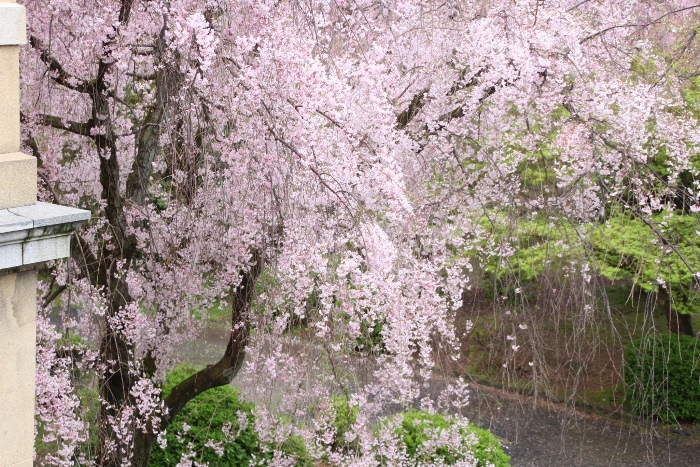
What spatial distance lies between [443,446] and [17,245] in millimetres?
5307

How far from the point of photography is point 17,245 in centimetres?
299

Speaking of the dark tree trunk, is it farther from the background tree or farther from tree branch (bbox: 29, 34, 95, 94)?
tree branch (bbox: 29, 34, 95, 94)

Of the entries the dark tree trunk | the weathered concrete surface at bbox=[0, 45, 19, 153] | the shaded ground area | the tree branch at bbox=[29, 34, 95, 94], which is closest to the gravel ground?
the shaded ground area

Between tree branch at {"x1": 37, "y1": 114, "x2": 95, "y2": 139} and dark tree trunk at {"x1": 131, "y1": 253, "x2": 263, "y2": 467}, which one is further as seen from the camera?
dark tree trunk at {"x1": 131, "y1": 253, "x2": 263, "y2": 467}

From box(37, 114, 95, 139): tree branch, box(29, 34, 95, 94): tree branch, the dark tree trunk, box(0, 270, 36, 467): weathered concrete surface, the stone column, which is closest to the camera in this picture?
the stone column

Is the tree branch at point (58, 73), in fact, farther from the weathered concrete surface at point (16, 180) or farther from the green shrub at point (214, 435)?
the green shrub at point (214, 435)

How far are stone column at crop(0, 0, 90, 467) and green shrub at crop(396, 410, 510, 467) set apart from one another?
410 centimetres

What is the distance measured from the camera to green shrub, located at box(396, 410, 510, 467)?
7039 mm

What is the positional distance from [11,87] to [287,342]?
7.20 ft

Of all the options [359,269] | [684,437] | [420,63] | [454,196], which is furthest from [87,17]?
[684,437]

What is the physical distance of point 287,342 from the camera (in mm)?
4676

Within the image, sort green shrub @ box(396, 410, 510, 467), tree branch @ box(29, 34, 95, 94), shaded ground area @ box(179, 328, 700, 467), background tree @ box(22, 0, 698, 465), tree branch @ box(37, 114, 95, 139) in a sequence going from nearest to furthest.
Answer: background tree @ box(22, 0, 698, 465) < tree branch @ box(29, 34, 95, 94) < tree branch @ box(37, 114, 95, 139) < green shrub @ box(396, 410, 510, 467) < shaded ground area @ box(179, 328, 700, 467)

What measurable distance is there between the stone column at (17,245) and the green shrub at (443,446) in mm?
4100

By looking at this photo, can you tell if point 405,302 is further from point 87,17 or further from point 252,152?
point 87,17
